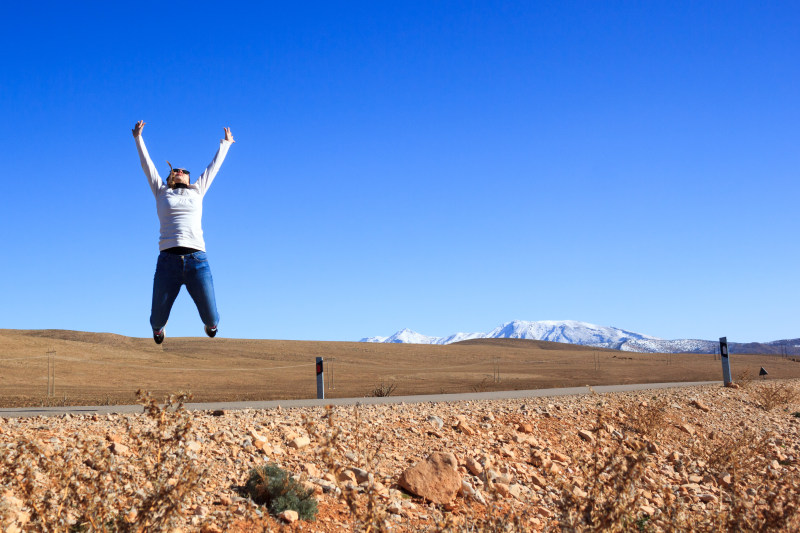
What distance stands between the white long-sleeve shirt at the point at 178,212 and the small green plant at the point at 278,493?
2641 millimetres

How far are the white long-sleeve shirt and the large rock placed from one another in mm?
3842

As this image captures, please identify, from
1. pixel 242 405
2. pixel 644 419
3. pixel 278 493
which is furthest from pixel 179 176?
pixel 644 419

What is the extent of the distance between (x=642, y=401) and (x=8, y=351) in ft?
150

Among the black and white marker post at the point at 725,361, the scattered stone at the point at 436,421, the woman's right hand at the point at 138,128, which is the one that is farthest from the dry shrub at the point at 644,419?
the woman's right hand at the point at 138,128

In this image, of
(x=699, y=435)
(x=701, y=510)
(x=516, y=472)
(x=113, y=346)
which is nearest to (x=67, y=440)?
(x=516, y=472)

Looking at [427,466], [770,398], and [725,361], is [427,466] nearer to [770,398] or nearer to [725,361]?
[770,398]

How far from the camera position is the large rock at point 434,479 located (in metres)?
7.69

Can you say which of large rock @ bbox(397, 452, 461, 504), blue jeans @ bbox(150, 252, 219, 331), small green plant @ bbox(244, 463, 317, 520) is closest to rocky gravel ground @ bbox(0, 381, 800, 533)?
large rock @ bbox(397, 452, 461, 504)

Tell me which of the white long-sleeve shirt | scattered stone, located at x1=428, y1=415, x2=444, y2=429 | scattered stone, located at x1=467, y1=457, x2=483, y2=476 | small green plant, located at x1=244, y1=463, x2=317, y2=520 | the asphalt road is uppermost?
the white long-sleeve shirt

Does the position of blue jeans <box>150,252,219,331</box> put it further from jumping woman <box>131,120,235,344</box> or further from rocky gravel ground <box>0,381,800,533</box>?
rocky gravel ground <box>0,381,800,533</box>

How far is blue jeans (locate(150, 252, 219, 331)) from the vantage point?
18.1 feet

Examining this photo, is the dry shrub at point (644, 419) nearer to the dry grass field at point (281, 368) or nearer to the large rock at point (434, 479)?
the large rock at point (434, 479)

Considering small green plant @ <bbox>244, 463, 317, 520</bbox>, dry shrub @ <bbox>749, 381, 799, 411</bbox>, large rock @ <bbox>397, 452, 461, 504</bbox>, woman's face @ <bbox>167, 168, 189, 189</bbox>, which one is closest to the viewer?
woman's face @ <bbox>167, 168, 189, 189</bbox>

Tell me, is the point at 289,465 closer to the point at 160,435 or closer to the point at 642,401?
the point at 160,435
